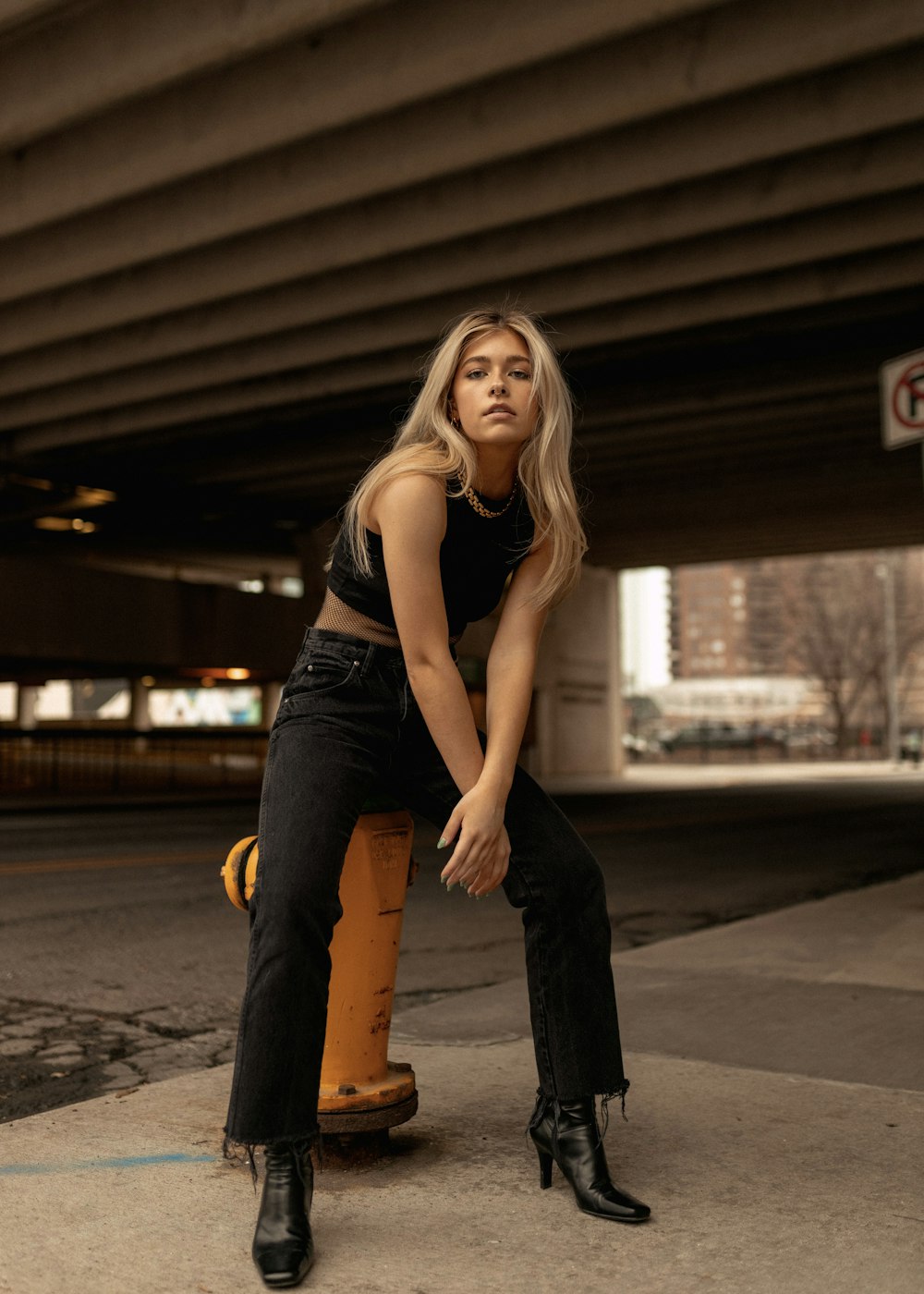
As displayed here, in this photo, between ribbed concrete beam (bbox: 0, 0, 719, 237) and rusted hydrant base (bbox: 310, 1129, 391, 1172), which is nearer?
rusted hydrant base (bbox: 310, 1129, 391, 1172)

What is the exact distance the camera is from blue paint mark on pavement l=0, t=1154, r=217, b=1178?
286 centimetres

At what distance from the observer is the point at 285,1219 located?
94.5 inches

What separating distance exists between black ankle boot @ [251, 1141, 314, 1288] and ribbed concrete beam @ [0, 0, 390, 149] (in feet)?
23.0

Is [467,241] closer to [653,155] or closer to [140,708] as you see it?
[653,155]

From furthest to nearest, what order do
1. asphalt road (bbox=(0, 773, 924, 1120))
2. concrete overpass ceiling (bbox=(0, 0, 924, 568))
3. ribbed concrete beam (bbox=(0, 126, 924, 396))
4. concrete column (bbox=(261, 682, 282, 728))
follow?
concrete column (bbox=(261, 682, 282, 728)) → ribbed concrete beam (bbox=(0, 126, 924, 396)) → concrete overpass ceiling (bbox=(0, 0, 924, 568)) → asphalt road (bbox=(0, 773, 924, 1120))

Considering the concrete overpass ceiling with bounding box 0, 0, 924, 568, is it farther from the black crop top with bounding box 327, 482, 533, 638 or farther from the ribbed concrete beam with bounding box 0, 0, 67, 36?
the black crop top with bounding box 327, 482, 533, 638

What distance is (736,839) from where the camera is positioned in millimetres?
14086

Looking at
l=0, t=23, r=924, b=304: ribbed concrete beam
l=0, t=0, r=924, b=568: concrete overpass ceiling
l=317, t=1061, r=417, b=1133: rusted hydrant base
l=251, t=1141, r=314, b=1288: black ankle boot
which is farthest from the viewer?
l=0, t=23, r=924, b=304: ribbed concrete beam

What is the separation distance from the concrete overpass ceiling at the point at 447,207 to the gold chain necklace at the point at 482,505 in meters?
5.67

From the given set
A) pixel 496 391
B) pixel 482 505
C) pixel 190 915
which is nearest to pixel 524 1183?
pixel 482 505

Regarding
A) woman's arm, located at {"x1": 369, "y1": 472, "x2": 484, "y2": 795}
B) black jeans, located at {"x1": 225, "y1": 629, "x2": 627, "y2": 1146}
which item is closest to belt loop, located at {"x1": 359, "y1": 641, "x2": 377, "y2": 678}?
black jeans, located at {"x1": 225, "y1": 629, "x2": 627, "y2": 1146}

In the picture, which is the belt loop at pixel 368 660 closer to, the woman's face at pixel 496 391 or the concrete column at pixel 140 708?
the woman's face at pixel 496 391

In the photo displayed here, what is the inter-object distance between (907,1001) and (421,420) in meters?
3.35

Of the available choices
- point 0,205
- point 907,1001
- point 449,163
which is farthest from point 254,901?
point 0,205
